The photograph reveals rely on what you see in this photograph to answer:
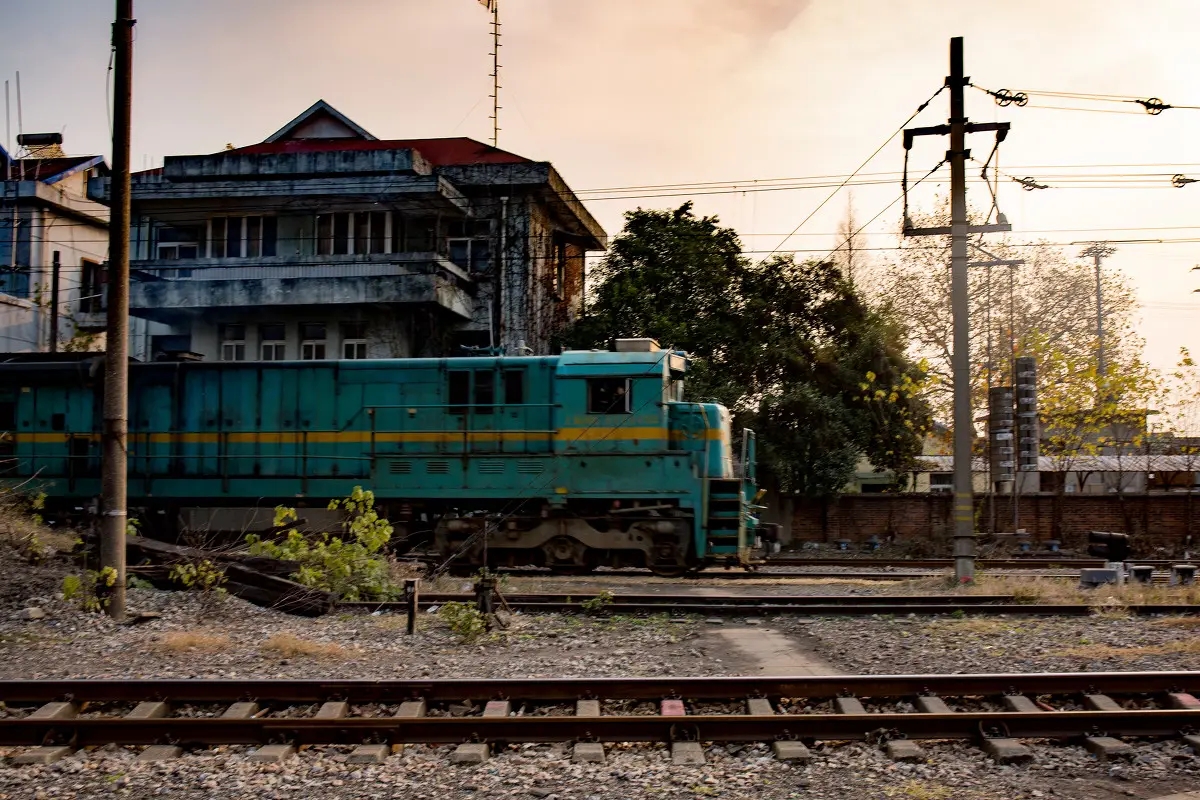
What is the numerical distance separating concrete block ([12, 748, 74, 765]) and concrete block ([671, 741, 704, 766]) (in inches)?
145

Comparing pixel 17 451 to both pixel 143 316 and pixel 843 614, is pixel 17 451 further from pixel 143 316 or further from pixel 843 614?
pixel 843 614

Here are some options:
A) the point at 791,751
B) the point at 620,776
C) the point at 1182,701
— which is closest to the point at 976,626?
the point at 1182,701

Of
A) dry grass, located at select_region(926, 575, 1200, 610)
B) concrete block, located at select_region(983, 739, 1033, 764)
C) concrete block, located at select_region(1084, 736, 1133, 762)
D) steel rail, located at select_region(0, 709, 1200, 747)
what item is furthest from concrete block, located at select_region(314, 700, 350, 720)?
dry grass, located at select_region(926, 575, 1200, 610)

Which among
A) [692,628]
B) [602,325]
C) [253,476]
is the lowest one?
[692,628]

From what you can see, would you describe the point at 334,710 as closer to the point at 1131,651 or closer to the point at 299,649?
the point at 299,649

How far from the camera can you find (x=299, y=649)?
858 centimetres

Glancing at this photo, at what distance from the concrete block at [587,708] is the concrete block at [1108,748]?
3078mm

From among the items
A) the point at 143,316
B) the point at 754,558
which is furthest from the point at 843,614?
the point at 143,316

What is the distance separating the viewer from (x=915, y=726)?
6.25m

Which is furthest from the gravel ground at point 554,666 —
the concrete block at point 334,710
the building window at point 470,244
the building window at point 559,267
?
the building window at point 559,267

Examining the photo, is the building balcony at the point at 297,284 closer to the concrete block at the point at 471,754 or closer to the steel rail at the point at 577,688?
the steel rail at the point at 577,688

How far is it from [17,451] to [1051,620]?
16.4m

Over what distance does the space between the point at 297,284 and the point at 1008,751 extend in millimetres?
22399

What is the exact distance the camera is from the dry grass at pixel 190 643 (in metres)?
8.66
